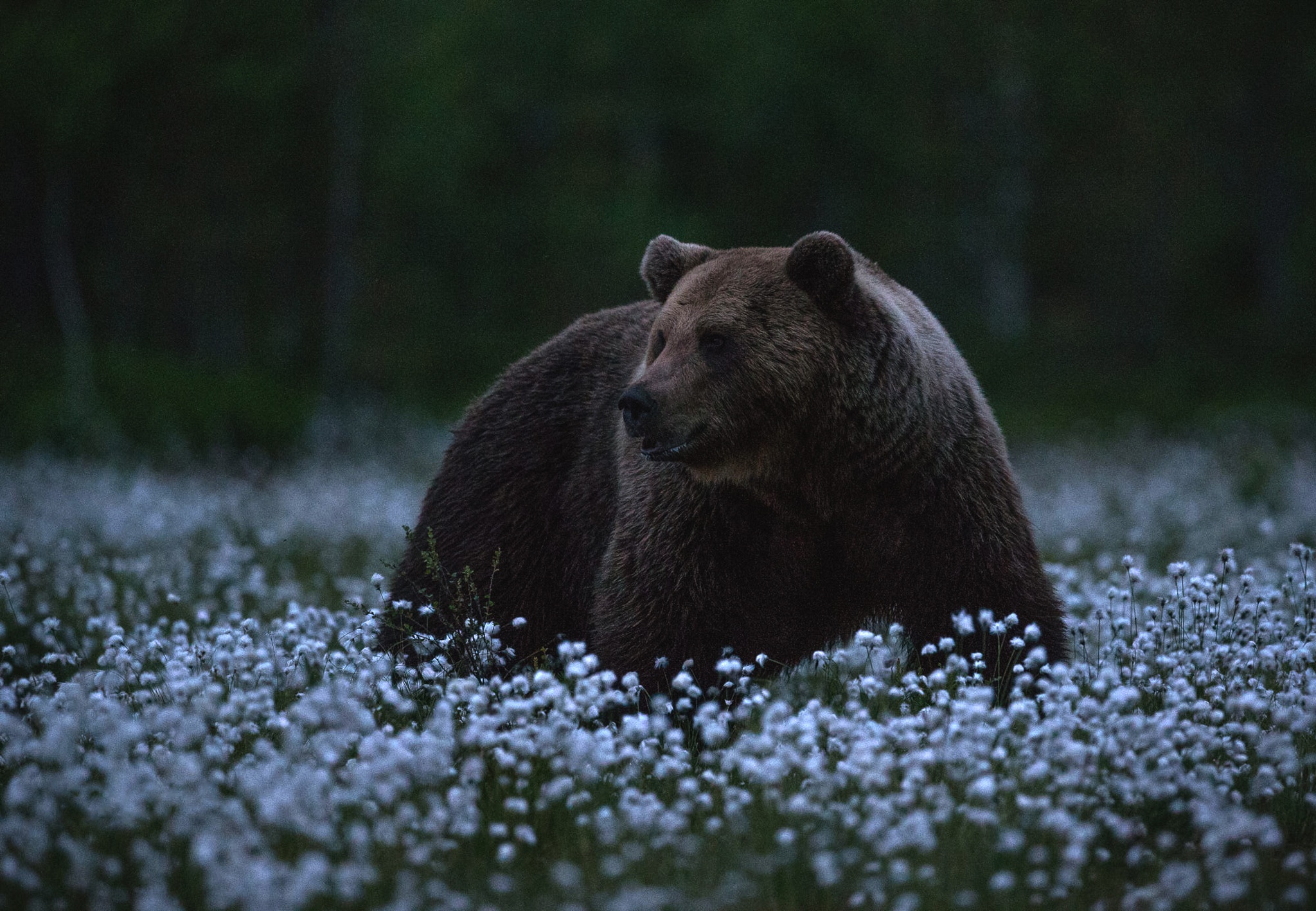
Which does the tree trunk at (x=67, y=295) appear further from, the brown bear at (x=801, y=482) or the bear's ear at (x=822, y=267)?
the bear's ear at (x=822, y=267)

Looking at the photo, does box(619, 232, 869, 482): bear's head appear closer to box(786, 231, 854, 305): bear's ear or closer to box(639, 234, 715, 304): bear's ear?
box(786, 231, 854, 305): bear's ear

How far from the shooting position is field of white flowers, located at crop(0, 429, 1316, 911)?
2990 millimetres

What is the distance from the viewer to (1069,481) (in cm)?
1402

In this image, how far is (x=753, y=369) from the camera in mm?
4977

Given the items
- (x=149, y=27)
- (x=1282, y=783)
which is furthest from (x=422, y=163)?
(x=1282, y=783)

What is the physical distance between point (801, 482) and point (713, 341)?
0.69 meters

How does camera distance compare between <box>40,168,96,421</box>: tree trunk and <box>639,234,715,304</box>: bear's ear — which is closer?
<box>639,234,715,304</box>: bear's ear

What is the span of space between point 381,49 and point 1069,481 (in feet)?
44.0

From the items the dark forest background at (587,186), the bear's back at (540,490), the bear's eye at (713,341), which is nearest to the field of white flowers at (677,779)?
the bear's back at (540,490)

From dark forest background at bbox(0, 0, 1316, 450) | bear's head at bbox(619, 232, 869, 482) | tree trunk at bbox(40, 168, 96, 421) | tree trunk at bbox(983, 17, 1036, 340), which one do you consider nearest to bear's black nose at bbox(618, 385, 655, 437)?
bear's head at bbox(619, 232, 869, 482)

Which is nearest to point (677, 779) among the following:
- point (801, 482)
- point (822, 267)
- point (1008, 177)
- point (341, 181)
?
point (801, 482)

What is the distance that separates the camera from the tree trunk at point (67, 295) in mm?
17781

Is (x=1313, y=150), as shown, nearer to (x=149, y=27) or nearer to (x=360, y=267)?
(x=360, y=267)

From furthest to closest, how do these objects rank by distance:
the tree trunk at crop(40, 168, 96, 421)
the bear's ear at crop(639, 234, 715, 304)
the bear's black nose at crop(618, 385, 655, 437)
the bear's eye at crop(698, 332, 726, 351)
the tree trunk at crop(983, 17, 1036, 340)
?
the tree trunk at crop(983, 17, 1036, 340) → the tree trunk at crop(40, 168, 96, 421) → the bear's ear at crop(639, 234, 715, 304) → the bear's eye at crop(698, 332, 726, 351) → the bear's black nose at crop(618, 385, 655, 437)
